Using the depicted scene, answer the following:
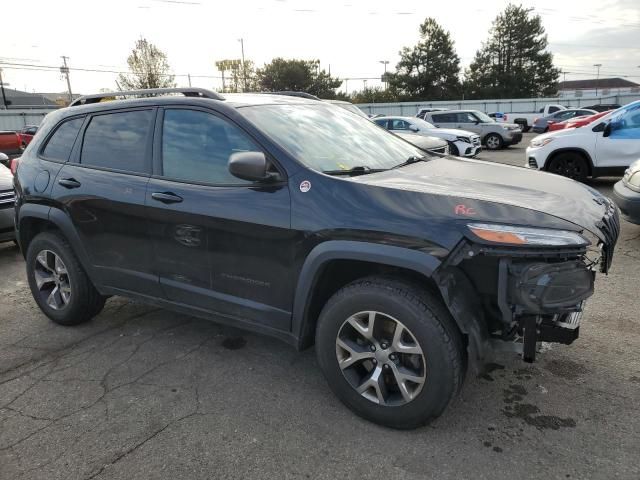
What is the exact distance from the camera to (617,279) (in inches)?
187

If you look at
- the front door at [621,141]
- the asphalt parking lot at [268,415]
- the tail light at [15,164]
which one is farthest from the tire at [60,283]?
the front door at [621,141]

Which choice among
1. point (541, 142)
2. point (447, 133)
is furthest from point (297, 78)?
point (541, 142)

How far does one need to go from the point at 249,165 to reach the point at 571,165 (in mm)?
8344

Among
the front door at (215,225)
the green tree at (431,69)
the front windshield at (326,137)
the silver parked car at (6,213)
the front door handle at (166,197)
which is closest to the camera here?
the front door at (215,225)

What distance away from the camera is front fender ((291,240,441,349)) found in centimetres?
242

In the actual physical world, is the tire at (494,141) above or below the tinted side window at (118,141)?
below

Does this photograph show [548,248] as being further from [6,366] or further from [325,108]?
[6,366]

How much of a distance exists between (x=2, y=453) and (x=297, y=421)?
1.56 m

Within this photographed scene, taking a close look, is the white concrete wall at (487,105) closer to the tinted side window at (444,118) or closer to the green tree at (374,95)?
the green tree at (374,95)

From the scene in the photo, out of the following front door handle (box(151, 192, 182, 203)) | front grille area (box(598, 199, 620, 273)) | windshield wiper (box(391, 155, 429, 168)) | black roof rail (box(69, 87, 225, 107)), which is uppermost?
black roof rail (box(69, 87, 225, 107))

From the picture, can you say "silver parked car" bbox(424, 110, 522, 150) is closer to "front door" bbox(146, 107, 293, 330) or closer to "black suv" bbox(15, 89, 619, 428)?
"black suv" bbox(15, 89, 619, 428)

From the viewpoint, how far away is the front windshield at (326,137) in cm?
301

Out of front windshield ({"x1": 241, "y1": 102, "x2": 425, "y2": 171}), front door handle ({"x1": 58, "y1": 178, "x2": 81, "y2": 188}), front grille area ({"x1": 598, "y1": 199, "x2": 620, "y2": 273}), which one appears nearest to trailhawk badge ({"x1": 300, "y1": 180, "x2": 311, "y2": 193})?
front windshield ({"x1": 241, "y1": 102, "x2": 425, "y2": 171})

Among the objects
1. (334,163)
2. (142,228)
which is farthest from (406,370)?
(142,228)
